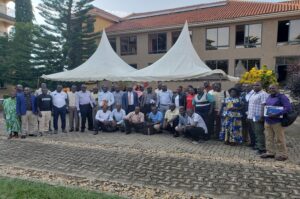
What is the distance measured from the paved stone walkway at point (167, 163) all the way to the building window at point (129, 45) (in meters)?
18.2

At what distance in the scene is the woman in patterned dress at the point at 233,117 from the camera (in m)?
7.71

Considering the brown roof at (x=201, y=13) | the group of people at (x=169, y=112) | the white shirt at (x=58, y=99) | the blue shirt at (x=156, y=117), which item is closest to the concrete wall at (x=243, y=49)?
the brown roof at (x=201, y=13)

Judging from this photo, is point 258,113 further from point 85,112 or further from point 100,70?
point 100,70

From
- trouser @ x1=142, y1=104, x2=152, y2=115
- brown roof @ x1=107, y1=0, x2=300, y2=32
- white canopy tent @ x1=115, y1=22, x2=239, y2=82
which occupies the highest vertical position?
brown roof @ x1=107, y1=0, x2=300, y2=32

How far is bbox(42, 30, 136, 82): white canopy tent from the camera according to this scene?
1294cm

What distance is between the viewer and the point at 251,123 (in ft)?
24.4

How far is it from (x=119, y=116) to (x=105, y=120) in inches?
21.9

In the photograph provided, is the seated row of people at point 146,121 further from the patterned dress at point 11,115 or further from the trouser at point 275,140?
the patterned dress at point 11,115

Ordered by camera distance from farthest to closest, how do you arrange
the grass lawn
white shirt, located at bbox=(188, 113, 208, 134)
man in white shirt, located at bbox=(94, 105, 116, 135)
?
man in white shirt, located at bbox=(94, 105, 116, 135), white shirt, located at bbox=(188, 113, 208, 134), the grass lawn

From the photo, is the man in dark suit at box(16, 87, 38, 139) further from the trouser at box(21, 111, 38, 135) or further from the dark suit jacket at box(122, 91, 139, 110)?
the dark suit jacket at box(122, 91, 139, 110)

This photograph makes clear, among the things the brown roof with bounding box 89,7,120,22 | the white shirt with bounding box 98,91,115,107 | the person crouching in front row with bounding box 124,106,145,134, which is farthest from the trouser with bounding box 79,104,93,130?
the brown roof with bounding box 89,7,120,22

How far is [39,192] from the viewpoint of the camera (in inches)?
177

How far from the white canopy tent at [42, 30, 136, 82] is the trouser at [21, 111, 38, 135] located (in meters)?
3.97

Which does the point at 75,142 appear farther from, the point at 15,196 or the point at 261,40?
the point at 261,40
